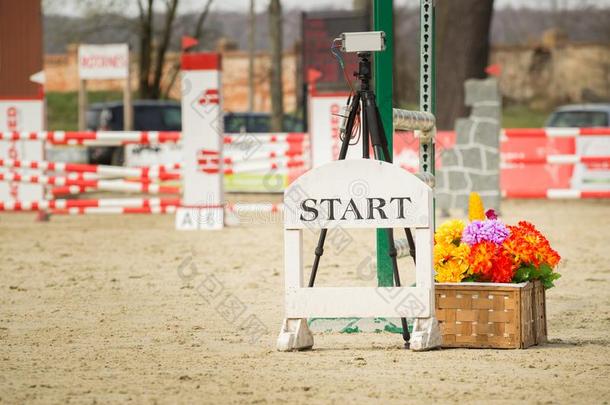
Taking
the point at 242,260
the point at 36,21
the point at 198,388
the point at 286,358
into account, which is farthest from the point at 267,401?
the point at 36,21

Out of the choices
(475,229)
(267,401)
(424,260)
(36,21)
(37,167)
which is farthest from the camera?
(36,21)

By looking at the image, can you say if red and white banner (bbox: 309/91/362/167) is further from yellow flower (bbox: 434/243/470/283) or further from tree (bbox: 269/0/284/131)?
tree (bbox: 269/0/284/131)

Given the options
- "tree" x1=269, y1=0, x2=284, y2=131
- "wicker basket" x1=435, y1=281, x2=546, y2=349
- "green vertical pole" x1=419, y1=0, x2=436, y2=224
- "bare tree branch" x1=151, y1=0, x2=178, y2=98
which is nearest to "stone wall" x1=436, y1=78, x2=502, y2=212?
"green vertical pole" x1=419, y1=0, x2=436, y2=224

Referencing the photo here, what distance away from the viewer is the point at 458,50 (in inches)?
876

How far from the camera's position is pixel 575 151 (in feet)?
65.2

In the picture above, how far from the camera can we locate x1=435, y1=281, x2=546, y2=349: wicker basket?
635cm

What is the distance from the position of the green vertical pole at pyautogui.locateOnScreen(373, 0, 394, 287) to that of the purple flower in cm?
46

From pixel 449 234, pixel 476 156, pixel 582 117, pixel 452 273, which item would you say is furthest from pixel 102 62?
pixel 452 273

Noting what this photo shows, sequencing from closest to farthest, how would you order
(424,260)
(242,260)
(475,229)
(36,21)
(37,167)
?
(424,260) → (475,229) → (242,260) → (37,167) → (36,21)

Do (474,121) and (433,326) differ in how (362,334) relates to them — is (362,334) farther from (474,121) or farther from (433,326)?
(474,121)

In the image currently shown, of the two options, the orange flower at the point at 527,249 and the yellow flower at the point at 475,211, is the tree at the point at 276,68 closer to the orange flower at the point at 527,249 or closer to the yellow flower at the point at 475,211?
the yellow flower at the point at 475,211

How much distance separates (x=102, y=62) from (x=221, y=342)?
1865 centimetres

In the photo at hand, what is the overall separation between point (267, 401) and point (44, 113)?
11.9 meters

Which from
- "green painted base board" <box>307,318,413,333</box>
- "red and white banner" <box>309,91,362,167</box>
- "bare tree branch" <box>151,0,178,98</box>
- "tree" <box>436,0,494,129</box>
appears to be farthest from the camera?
"bare tree branch" <box>151,0,178,98</box>
